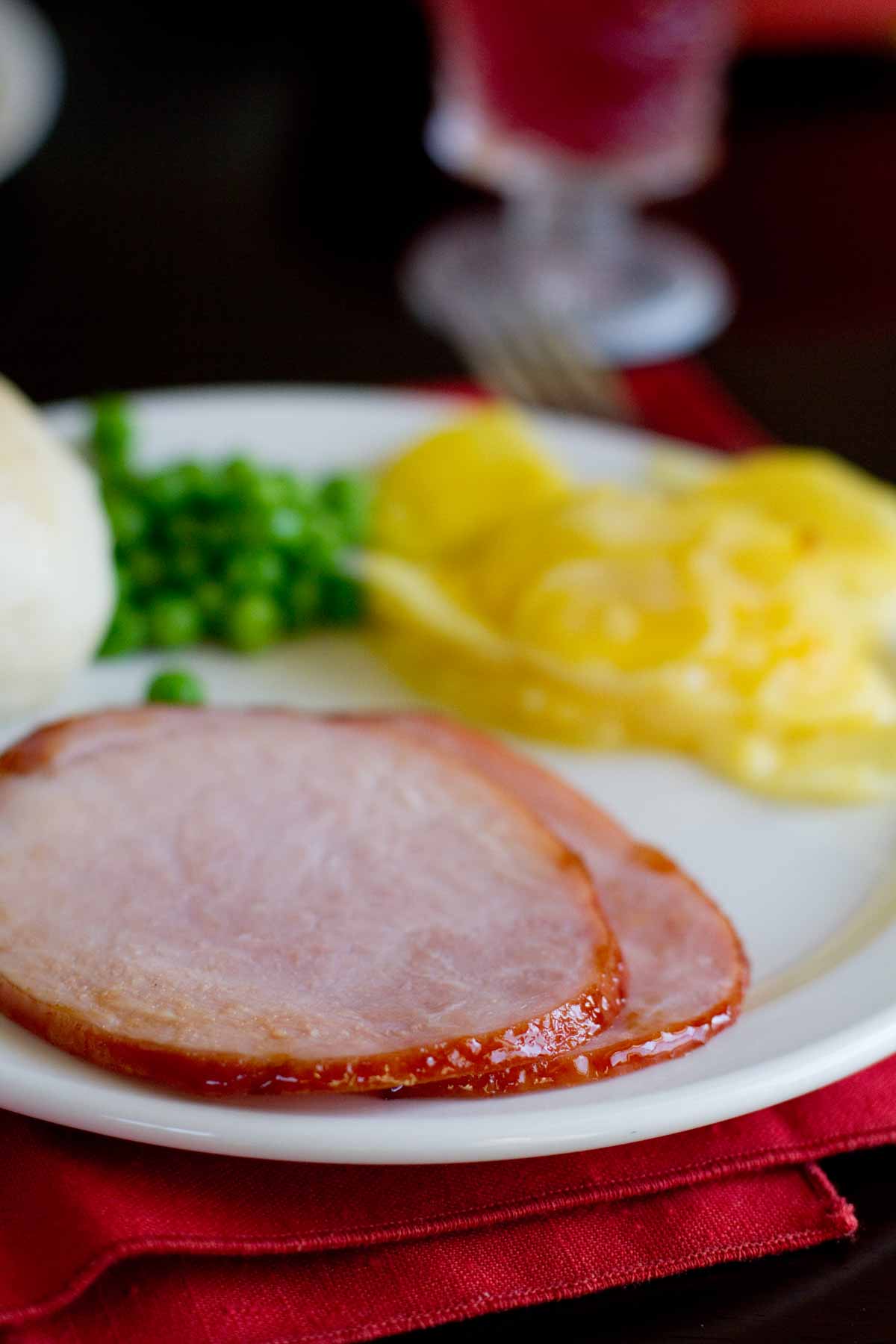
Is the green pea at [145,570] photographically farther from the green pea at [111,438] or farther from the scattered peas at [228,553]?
the green pea at [111,438]

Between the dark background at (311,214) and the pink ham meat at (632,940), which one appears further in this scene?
the dark background at (311,214)

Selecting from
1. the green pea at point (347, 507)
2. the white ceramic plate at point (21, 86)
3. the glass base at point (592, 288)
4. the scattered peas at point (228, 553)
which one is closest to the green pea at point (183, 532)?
the scattered peas at point (228, 553)

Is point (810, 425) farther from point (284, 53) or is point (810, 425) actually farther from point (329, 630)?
point (284, 53)

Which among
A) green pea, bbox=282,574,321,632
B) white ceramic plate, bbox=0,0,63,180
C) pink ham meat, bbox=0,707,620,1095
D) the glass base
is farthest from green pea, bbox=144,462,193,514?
white ceramic plate, bbox=0,0,63,180

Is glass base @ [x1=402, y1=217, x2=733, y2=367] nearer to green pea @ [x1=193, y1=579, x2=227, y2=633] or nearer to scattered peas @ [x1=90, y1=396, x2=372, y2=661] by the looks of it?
scattered peas @ [x1=90, y1=396, x2=372, y2=661]

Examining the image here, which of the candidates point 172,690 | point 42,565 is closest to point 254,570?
point 172,690

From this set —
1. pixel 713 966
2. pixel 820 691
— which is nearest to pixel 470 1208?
pixel 713 966

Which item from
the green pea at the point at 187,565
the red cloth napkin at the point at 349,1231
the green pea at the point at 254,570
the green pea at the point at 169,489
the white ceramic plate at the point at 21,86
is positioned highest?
the white ceramic plate at the point at 21,86
